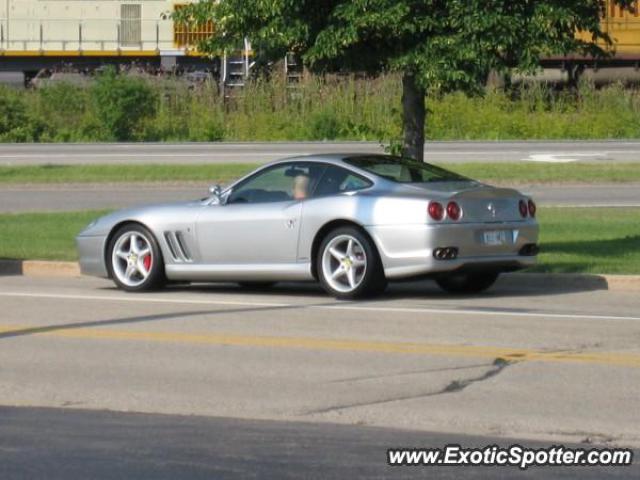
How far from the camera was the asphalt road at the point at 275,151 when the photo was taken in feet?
114

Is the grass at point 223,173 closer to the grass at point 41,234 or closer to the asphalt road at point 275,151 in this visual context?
the asphalt road at point 275,151

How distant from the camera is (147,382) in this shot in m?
8.95

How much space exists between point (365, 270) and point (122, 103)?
1170 inches

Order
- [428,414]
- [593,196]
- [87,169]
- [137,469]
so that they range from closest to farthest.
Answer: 1. [137,469]
2. [428,414]
3. [593,196]
4. [87,169]

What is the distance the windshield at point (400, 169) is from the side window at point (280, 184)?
16.5 inches

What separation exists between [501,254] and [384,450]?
6491 mm

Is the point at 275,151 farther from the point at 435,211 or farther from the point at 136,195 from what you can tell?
the point at 435,211

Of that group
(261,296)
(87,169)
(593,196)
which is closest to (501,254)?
(261,296)

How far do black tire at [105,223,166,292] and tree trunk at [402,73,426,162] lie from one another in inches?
161

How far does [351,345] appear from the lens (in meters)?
10.3

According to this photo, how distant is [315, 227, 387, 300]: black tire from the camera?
12.9 m

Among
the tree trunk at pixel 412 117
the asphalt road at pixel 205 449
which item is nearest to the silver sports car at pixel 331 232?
the tree trunk at pixel 412 117

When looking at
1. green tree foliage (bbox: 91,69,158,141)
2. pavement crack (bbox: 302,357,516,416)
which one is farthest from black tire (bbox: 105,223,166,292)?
green tree foliage (bbox: 91,69,158,141)

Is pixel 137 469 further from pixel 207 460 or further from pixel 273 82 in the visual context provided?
pixel 273 82
